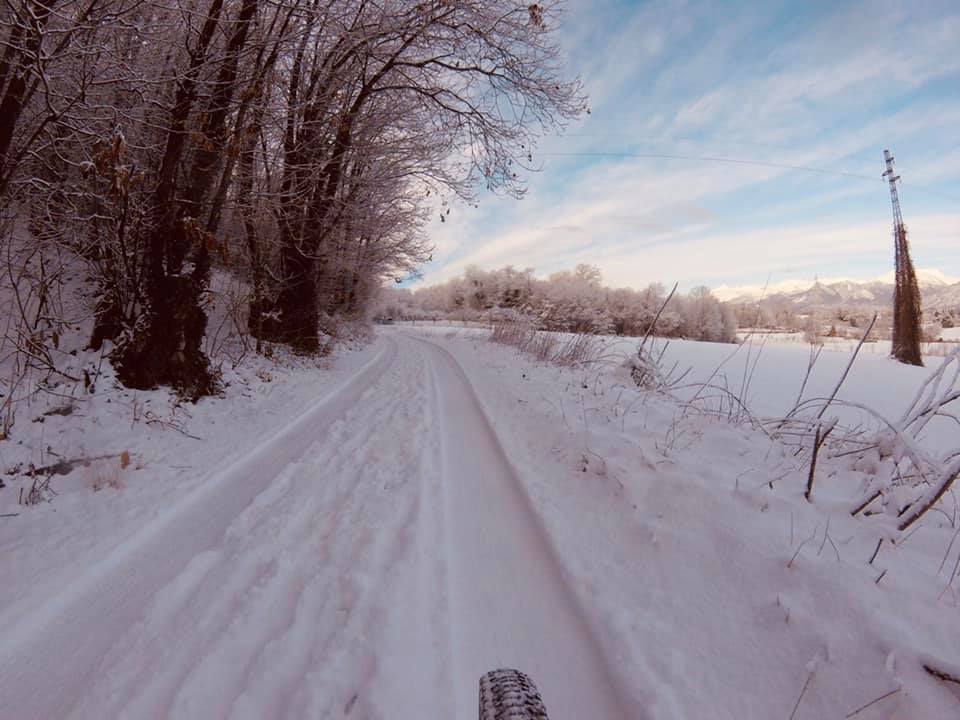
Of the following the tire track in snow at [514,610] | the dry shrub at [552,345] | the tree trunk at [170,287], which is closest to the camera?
the tire track in snow at [514,610]

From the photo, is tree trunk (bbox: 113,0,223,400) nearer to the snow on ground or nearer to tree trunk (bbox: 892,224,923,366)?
the snow on ground

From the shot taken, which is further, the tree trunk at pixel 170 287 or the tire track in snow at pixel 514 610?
the tree trunk at pixel 170 287

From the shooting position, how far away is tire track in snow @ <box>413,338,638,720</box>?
4.76 ft

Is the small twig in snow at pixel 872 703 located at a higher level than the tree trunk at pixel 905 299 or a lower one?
lower

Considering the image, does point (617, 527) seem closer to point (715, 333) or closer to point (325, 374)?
point (325, 374)

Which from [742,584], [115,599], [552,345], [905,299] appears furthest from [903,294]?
[115,599]

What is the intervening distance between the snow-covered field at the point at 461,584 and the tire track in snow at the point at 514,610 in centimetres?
1

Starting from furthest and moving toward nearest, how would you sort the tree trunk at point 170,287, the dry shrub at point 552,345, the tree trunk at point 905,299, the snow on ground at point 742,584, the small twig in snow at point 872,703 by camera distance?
the tree trunk at point 905,299
the dry shrub at point 552,345
the tree trunk at point 170,287
the snow on ground at point 742,584
the small twig in snow at point 872,703

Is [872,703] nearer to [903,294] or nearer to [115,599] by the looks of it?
[115,599]

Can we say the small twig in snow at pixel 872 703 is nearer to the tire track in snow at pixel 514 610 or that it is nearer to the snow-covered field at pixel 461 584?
the snow-covered field at pixel 461 584

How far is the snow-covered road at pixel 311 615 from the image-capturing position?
4.50ft

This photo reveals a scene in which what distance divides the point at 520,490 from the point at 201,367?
439cm

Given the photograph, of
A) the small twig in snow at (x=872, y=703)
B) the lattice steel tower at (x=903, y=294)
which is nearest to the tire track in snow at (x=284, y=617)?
the small twig in snow at (x=872, y=703)

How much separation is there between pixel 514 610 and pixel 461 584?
0.96 ft
